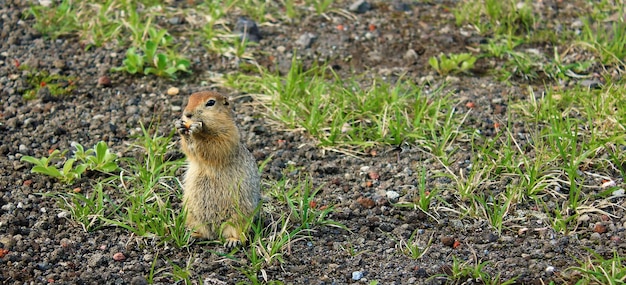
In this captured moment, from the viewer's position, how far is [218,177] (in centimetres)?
459

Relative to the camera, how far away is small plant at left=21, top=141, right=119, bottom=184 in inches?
204

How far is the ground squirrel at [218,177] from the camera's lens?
453cm

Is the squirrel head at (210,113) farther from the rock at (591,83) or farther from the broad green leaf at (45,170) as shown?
the rock at (591,83)

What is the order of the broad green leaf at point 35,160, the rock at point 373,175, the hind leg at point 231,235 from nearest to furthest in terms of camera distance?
1. the hind leg at point 231,235
2. the broad green leaf at point 35,160
3. the rock at point 373,175

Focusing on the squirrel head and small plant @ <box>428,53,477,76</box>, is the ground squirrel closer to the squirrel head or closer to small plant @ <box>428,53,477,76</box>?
the squirrel head

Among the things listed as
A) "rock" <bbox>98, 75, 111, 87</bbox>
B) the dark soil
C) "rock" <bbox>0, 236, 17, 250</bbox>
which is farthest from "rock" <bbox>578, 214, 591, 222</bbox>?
"rock" <bbox>98, 75, 111, 87</bbox>

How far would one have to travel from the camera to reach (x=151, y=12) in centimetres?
736

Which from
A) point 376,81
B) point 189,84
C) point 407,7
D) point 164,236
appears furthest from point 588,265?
point 407,7

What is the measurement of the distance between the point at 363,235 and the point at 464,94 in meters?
2.08

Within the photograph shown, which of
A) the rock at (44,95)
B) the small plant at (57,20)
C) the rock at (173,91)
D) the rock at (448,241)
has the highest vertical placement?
the small plant at (57,20)

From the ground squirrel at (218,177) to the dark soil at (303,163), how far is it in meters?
0.18

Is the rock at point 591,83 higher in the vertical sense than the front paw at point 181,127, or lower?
lower

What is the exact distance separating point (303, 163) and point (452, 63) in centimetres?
176

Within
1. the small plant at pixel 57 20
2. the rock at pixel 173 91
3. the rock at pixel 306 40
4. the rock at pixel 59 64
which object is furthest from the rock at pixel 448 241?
the small plant at pixel 57 20
